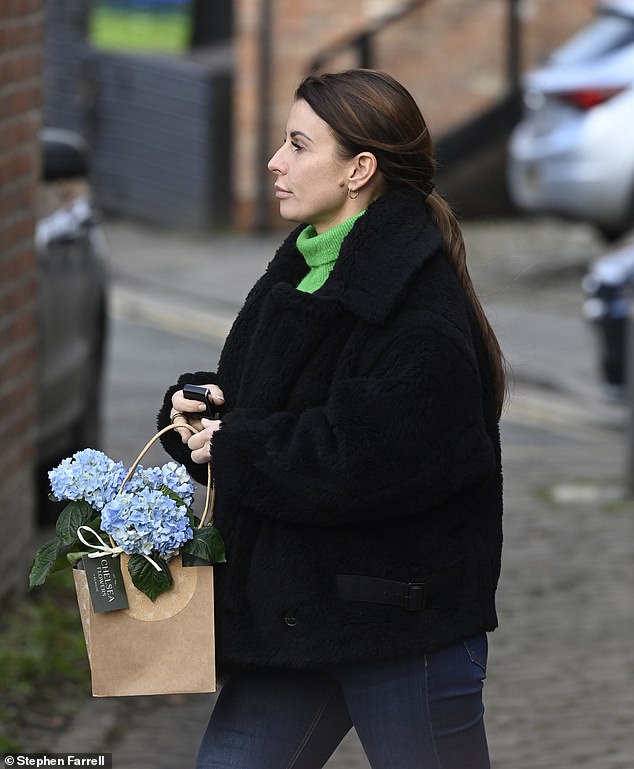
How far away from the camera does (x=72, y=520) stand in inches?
117

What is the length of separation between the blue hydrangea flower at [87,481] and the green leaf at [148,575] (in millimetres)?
122

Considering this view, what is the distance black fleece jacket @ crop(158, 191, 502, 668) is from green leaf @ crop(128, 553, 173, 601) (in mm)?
137

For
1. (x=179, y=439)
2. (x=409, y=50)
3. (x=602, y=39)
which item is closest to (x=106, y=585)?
(x=179, y=439)

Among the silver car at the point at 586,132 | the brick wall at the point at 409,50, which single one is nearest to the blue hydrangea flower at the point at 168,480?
the silver car at the point at 586,132

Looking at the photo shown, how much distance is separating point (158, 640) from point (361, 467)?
17.7 inches

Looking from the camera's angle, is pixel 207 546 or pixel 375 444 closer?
pixel 375 444

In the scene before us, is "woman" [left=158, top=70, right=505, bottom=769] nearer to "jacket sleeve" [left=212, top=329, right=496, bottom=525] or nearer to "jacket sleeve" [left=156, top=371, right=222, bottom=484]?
"jacket sleeve" [left=212, top=329, right=496, bottom=525]

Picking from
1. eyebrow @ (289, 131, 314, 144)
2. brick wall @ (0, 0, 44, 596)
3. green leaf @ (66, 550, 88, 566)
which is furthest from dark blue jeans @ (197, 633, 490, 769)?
brick wall @ (0, 0, 44, 596)

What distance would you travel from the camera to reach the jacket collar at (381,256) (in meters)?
2.92

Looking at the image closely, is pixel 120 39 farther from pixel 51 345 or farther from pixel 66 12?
pixel 51 345

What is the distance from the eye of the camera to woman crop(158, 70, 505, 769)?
2875mm

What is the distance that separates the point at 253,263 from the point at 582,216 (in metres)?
3.51

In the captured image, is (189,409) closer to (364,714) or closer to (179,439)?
(179,439)

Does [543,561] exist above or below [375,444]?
below
